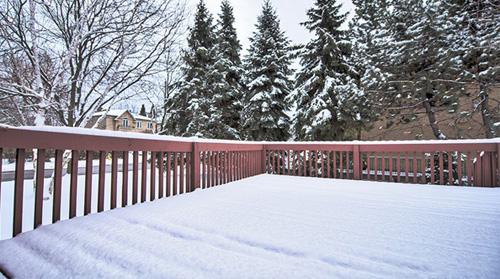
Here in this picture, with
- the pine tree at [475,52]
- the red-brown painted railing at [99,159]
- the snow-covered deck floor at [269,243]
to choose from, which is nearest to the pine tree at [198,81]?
the red-brown painted railing at [99,159]

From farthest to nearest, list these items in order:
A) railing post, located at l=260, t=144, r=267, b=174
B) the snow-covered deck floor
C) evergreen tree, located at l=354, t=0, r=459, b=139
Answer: evergreen tree, located at l=354, t=0, r=459, b=139 < railing post, located at l=260, t=144, r=267, b=174 < the snow-covered deck floor

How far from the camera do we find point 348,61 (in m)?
8.91

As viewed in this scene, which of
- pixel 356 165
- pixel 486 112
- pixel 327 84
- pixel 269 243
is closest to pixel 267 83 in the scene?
pixel 327 84

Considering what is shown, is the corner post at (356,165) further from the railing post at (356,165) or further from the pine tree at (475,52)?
the pine tree at (475,52)

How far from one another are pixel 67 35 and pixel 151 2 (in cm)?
184

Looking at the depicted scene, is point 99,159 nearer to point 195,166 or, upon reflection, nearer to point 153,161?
point 153,161

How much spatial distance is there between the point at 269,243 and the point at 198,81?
863 cm

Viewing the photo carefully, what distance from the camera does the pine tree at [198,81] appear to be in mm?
8812

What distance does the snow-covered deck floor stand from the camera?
1126 mm

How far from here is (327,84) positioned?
7.96 metres

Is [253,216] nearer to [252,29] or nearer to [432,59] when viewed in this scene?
[432,59]

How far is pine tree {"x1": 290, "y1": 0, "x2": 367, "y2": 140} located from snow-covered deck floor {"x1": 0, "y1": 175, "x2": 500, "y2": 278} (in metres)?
5.70

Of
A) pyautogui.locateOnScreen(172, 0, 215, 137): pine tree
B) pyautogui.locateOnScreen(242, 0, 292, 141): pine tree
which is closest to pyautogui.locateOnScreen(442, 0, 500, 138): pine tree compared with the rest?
pyautogui.locateOnScreen(242, 0, 292, 141): pine tree

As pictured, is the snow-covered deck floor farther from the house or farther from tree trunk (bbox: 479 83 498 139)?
the house
